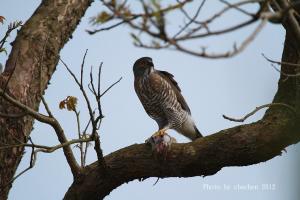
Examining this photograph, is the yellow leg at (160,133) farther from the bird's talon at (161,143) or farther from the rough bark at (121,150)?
the rough bark at (121,150)

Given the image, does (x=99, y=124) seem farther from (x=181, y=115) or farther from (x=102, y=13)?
(x=181, y=115)

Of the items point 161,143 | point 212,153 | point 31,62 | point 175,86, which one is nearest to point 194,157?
point 212,153

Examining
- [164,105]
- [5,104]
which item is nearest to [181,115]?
[164,105]

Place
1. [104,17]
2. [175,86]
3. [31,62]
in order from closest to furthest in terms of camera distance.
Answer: [104,17] → [31,62] → [175,86]

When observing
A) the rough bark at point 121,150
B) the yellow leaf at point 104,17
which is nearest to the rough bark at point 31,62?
the rough bark at point 121,150

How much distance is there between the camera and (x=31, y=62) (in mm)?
5477

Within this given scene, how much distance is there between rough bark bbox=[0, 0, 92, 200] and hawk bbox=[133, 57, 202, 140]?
1556 millimetres

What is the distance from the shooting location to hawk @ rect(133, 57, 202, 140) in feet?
23.7

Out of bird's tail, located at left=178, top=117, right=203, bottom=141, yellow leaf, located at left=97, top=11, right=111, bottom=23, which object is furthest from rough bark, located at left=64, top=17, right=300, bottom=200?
bird's tail, located at left=178, top=117, right=203, bottom=141

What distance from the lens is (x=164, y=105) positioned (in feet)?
23.7

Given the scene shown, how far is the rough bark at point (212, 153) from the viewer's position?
176 inches

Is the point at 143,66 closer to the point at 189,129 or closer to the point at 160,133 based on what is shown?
the point at 189,129

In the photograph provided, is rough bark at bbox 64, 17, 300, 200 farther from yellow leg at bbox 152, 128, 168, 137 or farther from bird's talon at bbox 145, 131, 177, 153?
yellow leg at bbox 152, 128, 168, 137

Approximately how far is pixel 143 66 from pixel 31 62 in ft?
7.52
